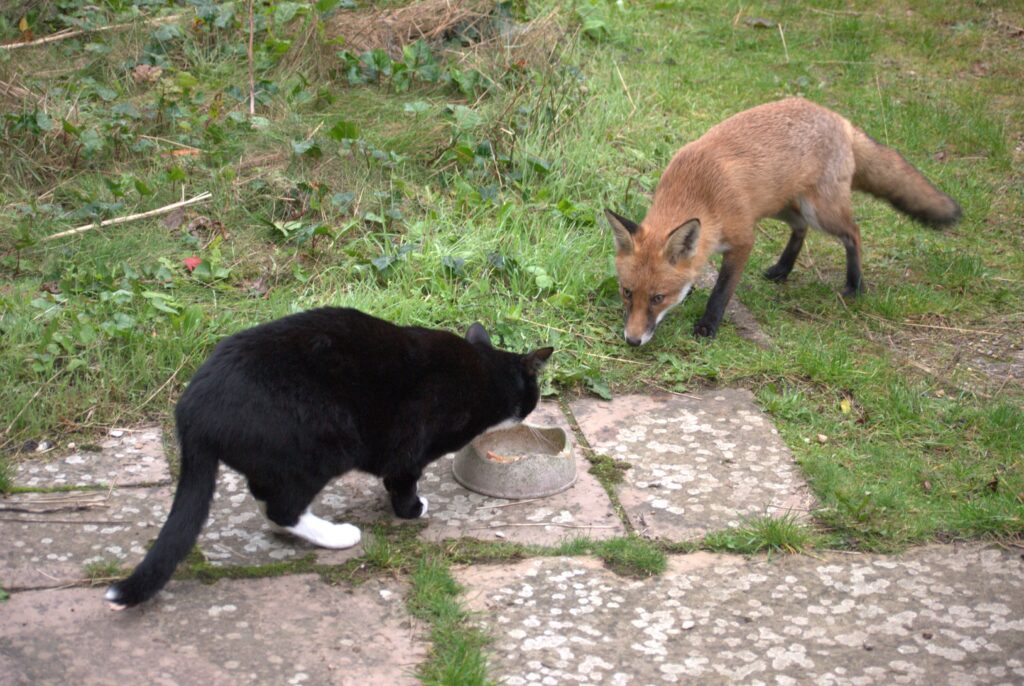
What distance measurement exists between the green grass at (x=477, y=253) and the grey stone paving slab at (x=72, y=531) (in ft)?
0.85

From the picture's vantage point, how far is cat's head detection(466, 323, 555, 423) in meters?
4.35

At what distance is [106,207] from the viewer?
600 cm

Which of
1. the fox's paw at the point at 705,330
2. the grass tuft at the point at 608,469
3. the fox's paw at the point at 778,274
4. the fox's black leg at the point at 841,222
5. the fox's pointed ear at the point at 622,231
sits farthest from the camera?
A: the fox's paw at the point at 778,274

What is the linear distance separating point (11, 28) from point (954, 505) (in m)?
7.02

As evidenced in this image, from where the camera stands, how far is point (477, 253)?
19.5 feet

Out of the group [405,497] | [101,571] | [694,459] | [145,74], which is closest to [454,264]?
[694,459]

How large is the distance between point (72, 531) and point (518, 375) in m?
1.83

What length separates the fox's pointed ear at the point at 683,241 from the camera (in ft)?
18.3

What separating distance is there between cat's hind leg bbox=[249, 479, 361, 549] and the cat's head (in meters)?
0.84

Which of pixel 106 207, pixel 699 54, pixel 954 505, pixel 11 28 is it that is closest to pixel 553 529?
pixel 954 505

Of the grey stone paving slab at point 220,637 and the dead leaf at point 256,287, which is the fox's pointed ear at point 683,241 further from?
the grey stone paving slab at point 220,637

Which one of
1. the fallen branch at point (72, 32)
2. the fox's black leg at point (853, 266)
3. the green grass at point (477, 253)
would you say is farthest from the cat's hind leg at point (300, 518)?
the fallen branch at point (72, 32)

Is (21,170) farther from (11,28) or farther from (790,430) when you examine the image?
(790,430)

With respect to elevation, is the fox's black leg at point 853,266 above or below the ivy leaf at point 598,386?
above
